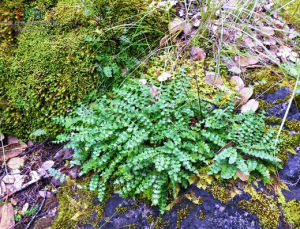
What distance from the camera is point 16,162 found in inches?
119

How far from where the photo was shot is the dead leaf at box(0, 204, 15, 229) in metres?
2.46

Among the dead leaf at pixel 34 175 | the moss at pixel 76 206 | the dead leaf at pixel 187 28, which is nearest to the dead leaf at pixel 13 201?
the dead leaf at pixel 34 175

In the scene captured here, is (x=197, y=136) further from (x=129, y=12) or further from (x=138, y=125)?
(x=129, y=12)

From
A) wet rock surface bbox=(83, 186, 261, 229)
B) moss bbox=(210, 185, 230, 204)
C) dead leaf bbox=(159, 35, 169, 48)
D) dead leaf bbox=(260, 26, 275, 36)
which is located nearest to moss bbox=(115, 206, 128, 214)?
wet rock surface bbox=(83, 186, 261, 229)

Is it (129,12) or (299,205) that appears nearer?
(299,205)

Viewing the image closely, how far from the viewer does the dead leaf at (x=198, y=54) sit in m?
3.09

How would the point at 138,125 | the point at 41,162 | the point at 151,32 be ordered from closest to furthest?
1. the point at 138,125
2. the point at 41,162
3. the point at 151,32

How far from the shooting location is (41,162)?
3004 millimetres

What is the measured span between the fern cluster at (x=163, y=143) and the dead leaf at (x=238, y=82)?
0.46m

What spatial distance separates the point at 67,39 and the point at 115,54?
68cm

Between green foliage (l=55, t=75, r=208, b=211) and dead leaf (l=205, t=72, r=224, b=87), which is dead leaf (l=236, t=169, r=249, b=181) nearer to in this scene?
green foliage (l=55, t=75, r=208, b=211)

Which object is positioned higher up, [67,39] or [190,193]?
[67,39]

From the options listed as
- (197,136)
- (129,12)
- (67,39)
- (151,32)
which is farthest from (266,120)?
(67,39)

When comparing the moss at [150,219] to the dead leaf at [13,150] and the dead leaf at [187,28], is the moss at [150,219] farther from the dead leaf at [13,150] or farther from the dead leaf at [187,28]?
the dead leaf at [187,28]
